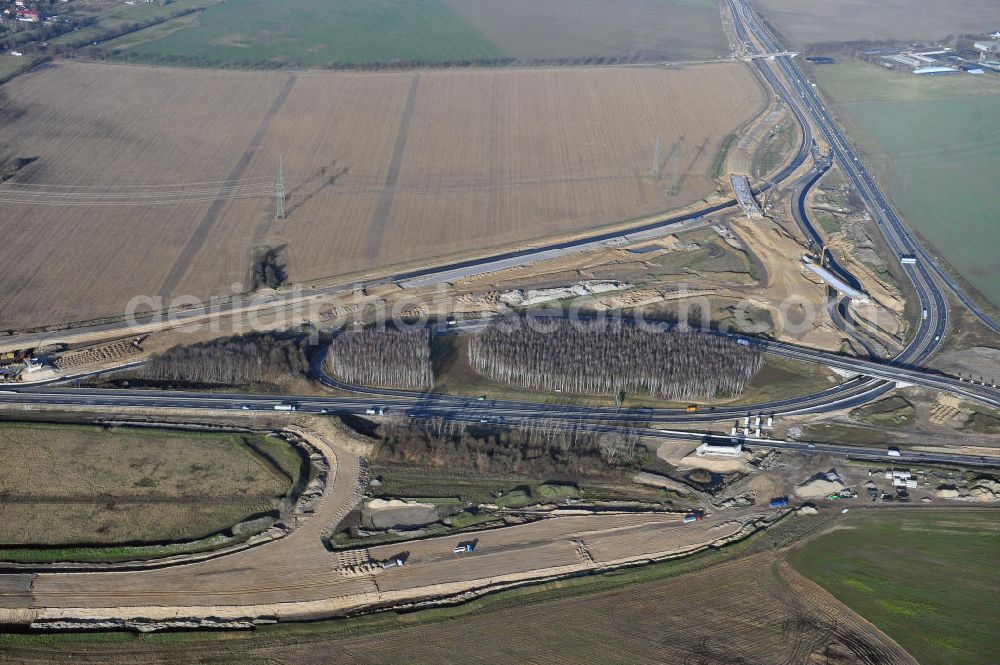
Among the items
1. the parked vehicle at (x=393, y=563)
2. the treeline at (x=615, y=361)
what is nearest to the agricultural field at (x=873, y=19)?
the treeline at (x=615, y=361)

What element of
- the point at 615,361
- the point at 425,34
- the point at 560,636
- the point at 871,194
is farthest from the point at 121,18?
the point at 560,636

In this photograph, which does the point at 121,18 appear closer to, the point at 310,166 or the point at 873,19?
the point at 310,166

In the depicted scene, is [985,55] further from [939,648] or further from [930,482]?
[939,648]

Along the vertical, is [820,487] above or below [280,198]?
below

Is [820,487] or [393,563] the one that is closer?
[393,563]

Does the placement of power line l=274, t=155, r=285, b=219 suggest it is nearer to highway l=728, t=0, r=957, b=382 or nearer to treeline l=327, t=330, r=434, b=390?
treeline l=327, t=330, r=434, b=390

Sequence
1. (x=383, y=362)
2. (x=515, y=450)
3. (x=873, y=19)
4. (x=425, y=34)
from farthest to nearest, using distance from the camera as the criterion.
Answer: (x=873, y=19)
(x=425, y=34)
(x=383, y=362)
(x=515, y=450)

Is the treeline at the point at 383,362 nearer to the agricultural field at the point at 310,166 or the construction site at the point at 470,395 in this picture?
the construction site at the point at 470,395

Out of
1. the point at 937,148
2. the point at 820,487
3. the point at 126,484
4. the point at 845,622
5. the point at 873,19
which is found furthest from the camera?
the point at 873,19
